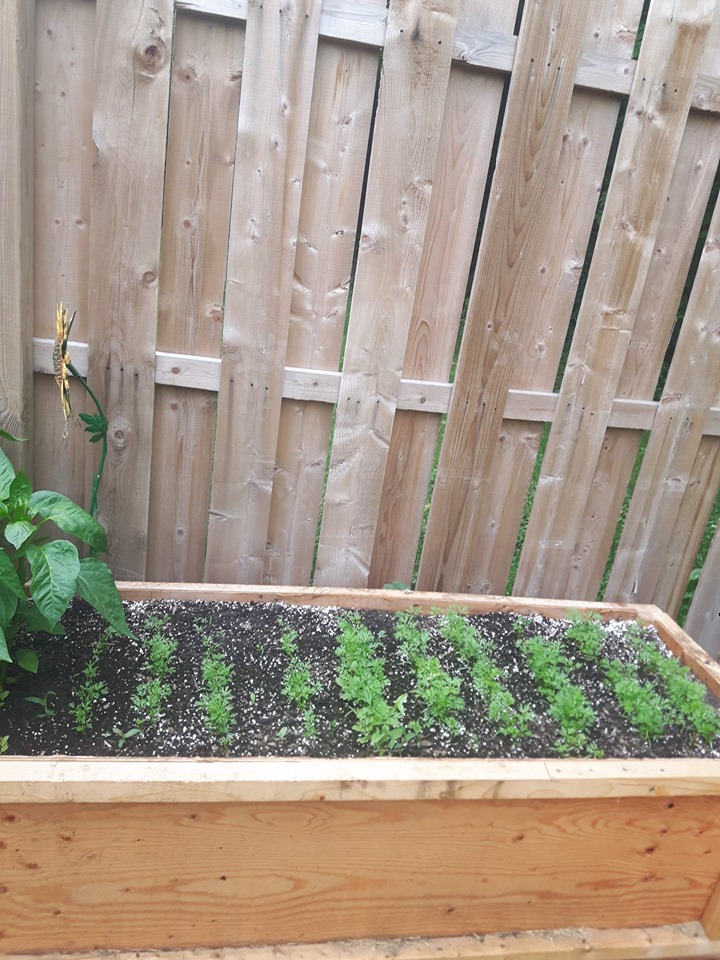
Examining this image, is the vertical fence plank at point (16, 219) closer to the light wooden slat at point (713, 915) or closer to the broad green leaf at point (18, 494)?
the broad green leaf at point (18, 494)

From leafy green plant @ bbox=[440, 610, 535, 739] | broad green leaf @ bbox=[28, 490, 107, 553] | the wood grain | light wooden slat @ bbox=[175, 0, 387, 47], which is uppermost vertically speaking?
light wooden slat @ bbox=[175, 0, 387, 47]

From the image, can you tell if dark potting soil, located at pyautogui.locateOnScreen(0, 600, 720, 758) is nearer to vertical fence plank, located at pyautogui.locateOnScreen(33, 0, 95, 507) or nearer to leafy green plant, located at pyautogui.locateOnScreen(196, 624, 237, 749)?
leafy green plant, located at pyautogui.locateOnScreen(196, 624, 237, 749)

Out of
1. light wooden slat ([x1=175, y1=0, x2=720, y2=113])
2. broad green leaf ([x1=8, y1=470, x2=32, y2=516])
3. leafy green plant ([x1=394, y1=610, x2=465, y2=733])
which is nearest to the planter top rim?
leafy green plant ([x1=394, y1=610, x2=465, y2=733])

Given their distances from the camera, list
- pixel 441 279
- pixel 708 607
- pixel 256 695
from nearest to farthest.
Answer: pixel 256 695 → pixel 441 279 → pixel 708 607

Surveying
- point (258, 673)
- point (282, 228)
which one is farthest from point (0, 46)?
point (258, 673)

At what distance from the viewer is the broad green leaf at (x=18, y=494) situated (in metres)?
1.58

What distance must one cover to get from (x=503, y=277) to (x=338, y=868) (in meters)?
1.86

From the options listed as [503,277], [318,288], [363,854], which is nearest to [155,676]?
[363,854]

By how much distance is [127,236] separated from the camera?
1930 millimetres

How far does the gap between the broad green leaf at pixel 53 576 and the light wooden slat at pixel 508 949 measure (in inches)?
32.2

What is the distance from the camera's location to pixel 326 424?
226 cm

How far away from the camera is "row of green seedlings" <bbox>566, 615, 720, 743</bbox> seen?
1.84 meters

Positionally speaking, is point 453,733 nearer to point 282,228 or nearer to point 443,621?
point 443,621

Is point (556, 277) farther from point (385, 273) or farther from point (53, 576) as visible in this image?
point (53, 576)
